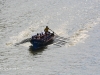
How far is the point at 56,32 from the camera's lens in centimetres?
6712

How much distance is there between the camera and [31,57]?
54.8m

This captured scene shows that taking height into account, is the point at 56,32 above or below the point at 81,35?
above

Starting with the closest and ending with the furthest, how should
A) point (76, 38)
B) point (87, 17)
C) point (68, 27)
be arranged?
point (76, 38) → point (68, 27) → point (87, 17)

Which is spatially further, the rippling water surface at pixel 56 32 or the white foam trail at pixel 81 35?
the white foam trail at pixel 81 35

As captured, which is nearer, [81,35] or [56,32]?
[81,35]

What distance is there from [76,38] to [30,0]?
123 ft

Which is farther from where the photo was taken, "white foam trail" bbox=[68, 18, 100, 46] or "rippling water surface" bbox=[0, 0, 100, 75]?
"white foam trail" bbox=[68, 18, 100, 46]

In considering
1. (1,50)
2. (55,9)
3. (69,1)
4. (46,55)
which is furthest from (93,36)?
(69,1)

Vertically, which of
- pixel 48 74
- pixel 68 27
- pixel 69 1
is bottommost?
pixel 48 74

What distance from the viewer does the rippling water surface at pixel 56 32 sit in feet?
168

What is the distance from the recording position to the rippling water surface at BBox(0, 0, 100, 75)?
51094mm

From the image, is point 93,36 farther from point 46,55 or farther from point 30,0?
point 30,0

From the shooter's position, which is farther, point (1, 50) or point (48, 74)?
point (1, 50)

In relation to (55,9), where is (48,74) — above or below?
below
